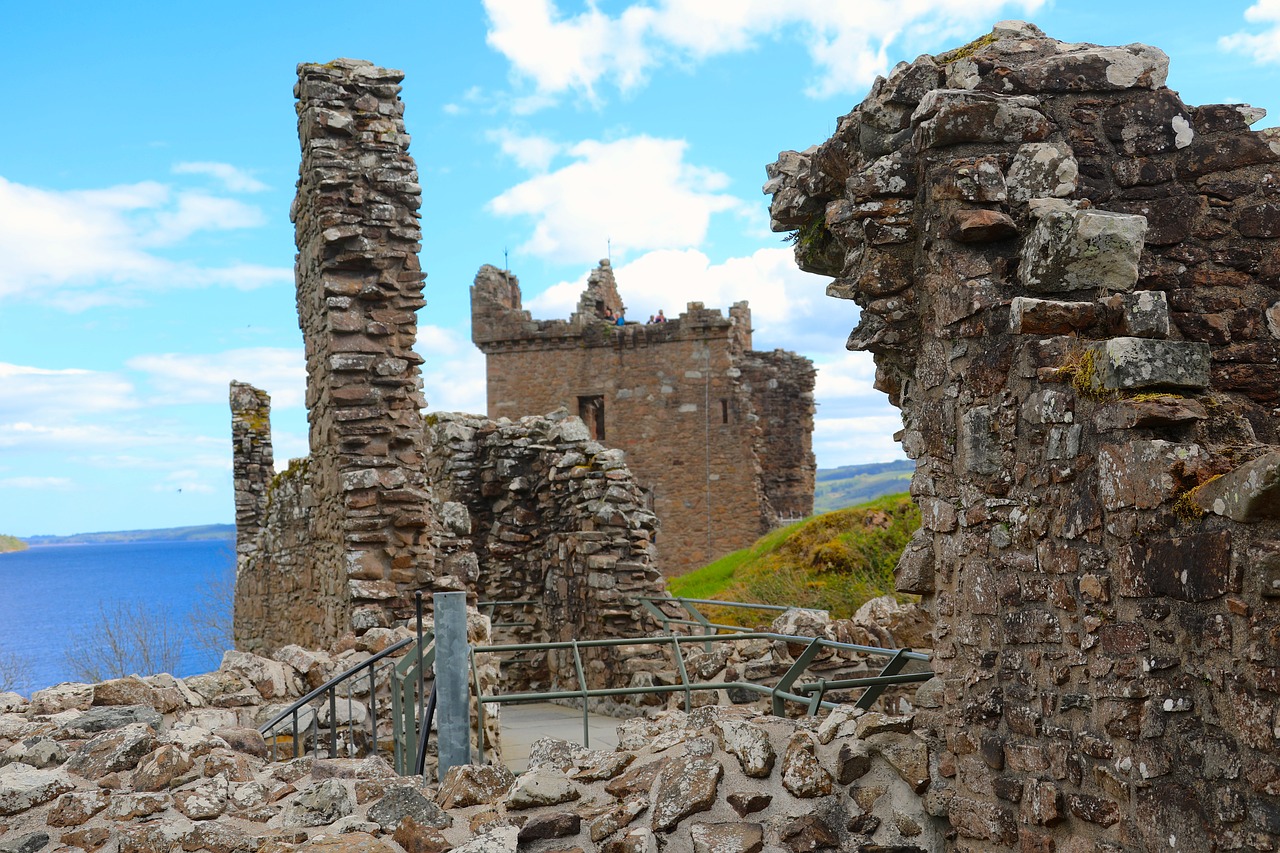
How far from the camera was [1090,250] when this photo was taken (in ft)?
13.8

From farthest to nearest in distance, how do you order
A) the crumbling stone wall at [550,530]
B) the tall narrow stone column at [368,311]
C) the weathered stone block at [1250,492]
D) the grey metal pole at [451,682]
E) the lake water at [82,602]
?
the lake water at [82,602] < the crumbling stone wall at [550,530] < the tall narrow stone column at [368,311] < the grey metal pole at [451,682] < the weathered stone block at [1250,492]

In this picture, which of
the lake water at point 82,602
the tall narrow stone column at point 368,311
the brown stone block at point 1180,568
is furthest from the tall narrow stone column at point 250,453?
the brown stone block at point 1180,568

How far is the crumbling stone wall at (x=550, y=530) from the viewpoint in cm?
1253

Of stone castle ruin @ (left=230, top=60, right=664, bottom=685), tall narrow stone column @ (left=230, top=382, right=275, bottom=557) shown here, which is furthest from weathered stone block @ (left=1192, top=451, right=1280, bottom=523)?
tall narrow stone column @ (left=230, top=382, right=275, bottom=557)

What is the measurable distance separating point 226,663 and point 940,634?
554cm

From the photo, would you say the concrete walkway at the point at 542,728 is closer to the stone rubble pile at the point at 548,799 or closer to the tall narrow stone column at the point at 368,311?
the tall narrow stone column at the point at 368,311

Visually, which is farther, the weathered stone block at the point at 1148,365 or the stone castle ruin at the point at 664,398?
the stone castle ruin at the point at 664,398

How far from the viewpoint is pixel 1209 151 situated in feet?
14.8

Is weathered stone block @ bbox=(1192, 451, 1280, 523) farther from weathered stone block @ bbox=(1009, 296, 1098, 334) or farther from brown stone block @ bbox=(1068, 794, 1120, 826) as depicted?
brown stone block @ bbox=(1068, 794, 1120, 826)

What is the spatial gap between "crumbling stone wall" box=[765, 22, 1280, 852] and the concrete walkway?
4871 millimetres

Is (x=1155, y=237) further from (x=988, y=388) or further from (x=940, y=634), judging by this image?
(x=940, y=634)

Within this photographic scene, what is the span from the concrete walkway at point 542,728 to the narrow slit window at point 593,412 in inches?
663

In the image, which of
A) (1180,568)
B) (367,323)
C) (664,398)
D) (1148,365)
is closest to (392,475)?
(367,323)

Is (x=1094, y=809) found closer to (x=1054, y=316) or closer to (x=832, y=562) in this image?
(x=1054, y=316)
